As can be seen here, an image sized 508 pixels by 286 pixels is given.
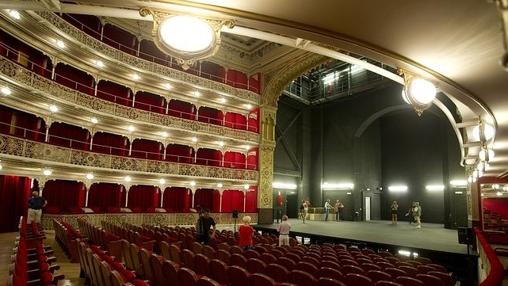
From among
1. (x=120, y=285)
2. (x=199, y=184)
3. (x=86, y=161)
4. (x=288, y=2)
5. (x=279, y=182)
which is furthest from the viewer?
(x=279, y=182)

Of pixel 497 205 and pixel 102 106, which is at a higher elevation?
pixel 102 106

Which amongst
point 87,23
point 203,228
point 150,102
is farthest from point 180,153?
point 203,228

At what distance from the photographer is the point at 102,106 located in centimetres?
1716

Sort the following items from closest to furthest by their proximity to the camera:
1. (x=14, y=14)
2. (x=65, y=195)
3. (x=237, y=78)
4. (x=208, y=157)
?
(x=14, y=14) < (x=65, y=195) < (x=208, y=157) < (x=237, y=78)

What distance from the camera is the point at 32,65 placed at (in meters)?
14.9

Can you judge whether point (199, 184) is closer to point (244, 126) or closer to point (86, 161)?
point (244, 126)

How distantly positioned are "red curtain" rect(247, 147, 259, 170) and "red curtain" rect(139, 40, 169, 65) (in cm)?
851

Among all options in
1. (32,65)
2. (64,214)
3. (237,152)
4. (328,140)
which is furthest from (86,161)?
(328,140)

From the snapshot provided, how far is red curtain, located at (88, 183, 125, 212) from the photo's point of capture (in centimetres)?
1798

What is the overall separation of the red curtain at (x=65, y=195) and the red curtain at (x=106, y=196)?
73cm

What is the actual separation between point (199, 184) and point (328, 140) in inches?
489

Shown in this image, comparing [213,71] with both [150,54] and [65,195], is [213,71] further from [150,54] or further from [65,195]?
Answer: [65,195]

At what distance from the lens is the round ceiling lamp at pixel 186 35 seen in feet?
8.06

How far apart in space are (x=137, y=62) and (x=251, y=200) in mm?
11695
